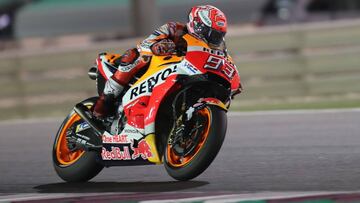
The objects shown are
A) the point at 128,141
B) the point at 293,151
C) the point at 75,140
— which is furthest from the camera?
the point at 293,151

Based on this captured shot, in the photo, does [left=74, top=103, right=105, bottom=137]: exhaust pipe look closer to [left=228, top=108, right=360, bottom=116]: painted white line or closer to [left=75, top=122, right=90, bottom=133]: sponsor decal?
[left=75, top=122, right=90, bottom=133]: sponsor decal

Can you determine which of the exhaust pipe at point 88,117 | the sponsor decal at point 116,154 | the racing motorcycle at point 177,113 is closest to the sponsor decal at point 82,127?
the exhaust pipe at point 88,117

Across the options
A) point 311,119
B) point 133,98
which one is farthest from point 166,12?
point 133,98

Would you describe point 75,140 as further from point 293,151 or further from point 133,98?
point 293,151

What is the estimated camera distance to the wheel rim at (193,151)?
7179mm

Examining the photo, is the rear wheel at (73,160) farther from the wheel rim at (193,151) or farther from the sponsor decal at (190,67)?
the sponsor decal at (190,67)

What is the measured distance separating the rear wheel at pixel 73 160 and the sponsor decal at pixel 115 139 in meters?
0.26

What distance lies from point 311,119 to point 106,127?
4.28m

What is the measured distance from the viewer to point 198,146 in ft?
23.7

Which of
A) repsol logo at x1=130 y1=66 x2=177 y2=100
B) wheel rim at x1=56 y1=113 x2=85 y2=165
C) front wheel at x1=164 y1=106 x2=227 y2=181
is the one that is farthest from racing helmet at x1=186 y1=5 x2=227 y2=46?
wheel rim at x1=56 y1=113 x2=85 y2=165

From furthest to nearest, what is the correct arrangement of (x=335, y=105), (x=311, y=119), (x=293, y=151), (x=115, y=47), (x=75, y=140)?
1. (x=115, y=47)
2. (x=335, y=105)
3. (x=311, y=119)
4. (x=293, y=151)
5. (x=75, y=140)

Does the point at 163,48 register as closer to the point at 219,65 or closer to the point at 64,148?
the point at 219,65

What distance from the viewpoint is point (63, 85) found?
1514cm

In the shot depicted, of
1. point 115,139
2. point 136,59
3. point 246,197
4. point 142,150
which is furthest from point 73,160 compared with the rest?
point 246,197
